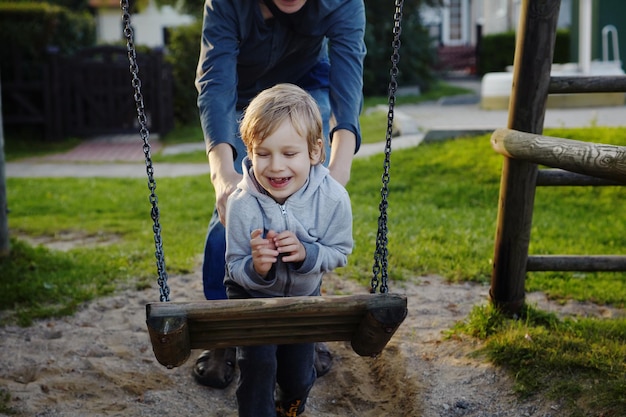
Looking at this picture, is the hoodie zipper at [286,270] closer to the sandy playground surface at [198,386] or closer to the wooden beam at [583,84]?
the sandy playground surface at [198,386]

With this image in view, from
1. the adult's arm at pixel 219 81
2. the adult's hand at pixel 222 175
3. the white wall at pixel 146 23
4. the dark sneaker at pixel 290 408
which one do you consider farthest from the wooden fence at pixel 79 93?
the white wall at pixel 146 23

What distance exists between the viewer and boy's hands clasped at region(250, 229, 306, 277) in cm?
230

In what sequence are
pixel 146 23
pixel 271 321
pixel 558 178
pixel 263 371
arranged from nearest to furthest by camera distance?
1. pixel 271 321
2. pixel 263 371
3. pixel 558 178
4. pixel 146 23

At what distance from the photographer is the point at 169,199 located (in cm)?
752

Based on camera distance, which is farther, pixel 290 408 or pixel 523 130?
pixel 523 130

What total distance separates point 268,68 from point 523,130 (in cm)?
118

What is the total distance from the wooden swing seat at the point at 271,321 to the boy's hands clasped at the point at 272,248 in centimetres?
15

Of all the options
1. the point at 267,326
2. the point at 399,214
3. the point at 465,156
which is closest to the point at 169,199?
the point at 399,214

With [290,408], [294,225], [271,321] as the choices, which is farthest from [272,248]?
[290,408]

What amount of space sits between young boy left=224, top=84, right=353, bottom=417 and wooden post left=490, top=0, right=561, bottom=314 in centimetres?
131

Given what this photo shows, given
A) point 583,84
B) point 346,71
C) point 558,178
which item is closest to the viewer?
point 346,71

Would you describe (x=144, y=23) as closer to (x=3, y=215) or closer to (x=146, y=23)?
(x=146, y=23)

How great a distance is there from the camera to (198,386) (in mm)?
3312

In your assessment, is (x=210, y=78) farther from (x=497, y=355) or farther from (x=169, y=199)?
(x=169, y=199)
